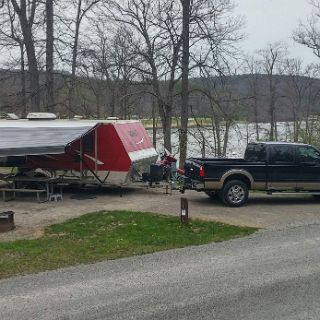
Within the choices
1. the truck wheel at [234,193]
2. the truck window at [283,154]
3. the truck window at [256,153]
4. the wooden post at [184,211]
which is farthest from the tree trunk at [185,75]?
the wooden post at [184,211]

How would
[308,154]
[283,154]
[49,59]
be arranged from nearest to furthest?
[283,154]
[308,154]
[49,59]

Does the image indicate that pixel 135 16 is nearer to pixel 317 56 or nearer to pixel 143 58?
pixel 143 58

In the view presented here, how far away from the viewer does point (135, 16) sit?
25.5 metres

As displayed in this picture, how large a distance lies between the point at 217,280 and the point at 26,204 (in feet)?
27.1

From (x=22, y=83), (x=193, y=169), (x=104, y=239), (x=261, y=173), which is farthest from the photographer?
(x=22, y=83)

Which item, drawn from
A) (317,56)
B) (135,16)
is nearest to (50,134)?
(135,16)

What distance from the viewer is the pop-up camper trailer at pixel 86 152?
1466 centimetres

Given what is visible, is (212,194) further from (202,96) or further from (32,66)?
(32,66)

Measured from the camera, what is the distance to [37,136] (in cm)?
1434

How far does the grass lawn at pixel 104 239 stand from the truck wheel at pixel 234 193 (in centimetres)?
219

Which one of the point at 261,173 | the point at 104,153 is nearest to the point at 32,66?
the point at 104,153

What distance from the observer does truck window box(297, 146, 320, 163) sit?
45.7ft

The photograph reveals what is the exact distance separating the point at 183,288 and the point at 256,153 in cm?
806

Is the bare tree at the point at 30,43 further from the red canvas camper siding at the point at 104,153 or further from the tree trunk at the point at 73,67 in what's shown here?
the red canvas camper siding at the point at 104,153
